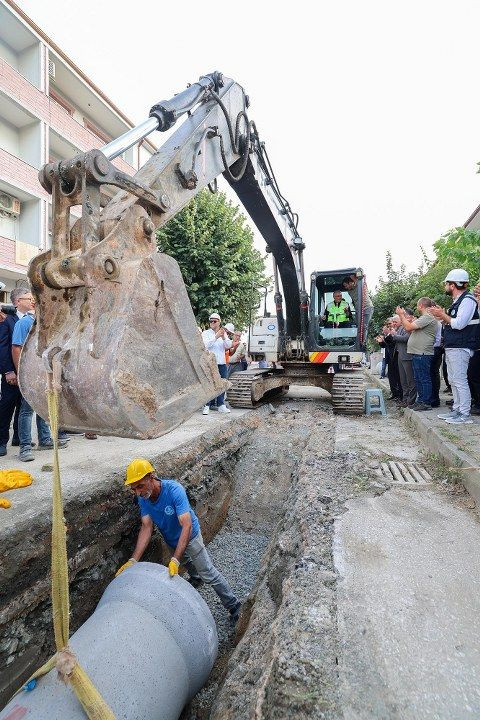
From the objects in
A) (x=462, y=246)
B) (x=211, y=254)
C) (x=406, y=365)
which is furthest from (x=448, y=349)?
(x=211, y=254)

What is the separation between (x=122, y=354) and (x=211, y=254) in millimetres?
12945

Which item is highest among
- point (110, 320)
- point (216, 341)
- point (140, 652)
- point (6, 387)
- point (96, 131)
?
point (96, 131)

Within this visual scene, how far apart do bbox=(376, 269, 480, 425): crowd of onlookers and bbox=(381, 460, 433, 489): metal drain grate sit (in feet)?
4.59

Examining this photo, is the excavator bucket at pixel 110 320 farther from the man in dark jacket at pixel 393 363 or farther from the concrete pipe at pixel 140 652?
the man in dark jacket at pixel 393 363

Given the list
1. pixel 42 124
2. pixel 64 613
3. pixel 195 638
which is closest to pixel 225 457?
pixel 195 638

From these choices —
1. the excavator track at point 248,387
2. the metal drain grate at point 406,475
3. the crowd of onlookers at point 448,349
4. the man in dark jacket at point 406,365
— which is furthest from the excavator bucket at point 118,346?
the man in dark jacket at point 406,365

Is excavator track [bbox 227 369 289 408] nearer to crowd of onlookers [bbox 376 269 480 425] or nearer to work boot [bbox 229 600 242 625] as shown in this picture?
crowd of onlookers [bbox 376 269 480 425]

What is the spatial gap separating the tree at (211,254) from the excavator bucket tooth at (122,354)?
11.9 m

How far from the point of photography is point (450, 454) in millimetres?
4070

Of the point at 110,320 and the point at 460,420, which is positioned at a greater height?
the point at 110,320

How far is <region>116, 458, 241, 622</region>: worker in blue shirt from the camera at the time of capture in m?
3.43

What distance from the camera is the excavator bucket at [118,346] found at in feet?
6.67

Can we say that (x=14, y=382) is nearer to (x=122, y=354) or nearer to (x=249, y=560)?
(x=122, y=354)

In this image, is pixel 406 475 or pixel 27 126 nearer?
pixel 406 475
